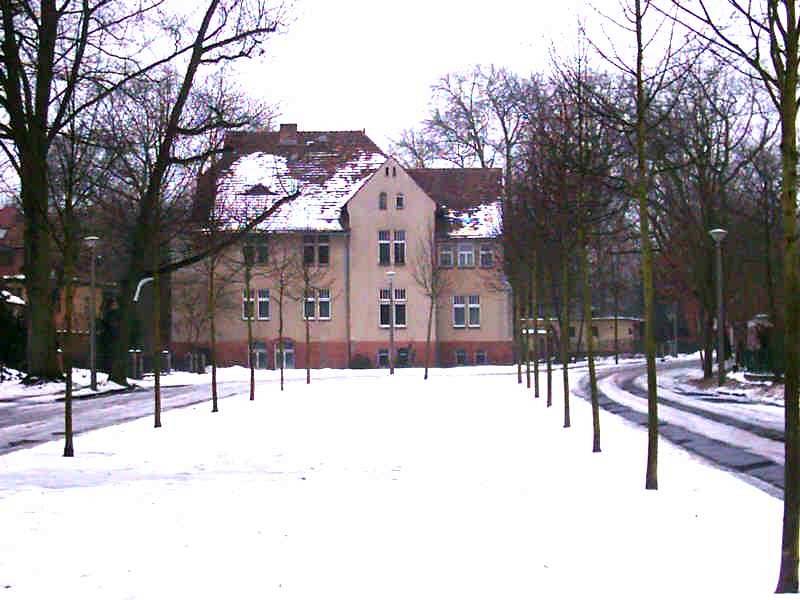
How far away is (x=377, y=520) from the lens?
10289 millimetres

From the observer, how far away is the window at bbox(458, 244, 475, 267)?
6391 cm

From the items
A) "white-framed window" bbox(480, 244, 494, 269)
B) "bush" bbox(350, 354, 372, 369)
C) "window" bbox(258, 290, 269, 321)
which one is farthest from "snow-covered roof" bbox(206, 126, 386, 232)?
"white-framed window" bbox(480, 244, 494, 269)

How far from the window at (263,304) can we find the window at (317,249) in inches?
127

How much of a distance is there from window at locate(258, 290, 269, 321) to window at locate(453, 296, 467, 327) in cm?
1031

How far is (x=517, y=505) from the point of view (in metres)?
11.2

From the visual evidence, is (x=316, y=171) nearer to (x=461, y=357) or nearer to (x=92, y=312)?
(x=461, y=357)

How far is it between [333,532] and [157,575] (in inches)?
79.2

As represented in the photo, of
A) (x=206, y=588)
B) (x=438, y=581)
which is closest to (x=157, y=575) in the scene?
(x=206, y=588)

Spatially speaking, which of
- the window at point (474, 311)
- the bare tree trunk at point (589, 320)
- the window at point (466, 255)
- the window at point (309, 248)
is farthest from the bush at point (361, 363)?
the bare tree trunk at point (589, 320)

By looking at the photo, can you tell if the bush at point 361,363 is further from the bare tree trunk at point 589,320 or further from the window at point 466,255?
the bare tree trunk at point 589,320

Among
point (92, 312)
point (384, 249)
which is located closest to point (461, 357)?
point (384, 249)

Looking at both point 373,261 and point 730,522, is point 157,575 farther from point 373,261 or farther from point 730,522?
point 373,261

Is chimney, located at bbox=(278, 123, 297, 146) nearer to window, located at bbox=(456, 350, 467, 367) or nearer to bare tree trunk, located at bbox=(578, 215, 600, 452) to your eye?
window, located at bbox=(456, 350, 467, 367)

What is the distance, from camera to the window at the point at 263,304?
63562 millimetres
